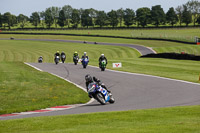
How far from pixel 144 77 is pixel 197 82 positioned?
407 centimetres

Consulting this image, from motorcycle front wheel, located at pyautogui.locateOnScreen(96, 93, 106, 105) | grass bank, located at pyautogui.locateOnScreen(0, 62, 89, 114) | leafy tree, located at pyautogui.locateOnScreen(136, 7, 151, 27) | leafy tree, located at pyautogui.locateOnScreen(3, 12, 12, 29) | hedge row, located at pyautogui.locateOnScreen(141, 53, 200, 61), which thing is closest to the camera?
motorcycle front wheel, located at pyautogui.locateOnScreen(96, 93, 106, 105)

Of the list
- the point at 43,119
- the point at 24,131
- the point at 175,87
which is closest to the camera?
the point at 24,131

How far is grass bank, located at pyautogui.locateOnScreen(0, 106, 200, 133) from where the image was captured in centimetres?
866

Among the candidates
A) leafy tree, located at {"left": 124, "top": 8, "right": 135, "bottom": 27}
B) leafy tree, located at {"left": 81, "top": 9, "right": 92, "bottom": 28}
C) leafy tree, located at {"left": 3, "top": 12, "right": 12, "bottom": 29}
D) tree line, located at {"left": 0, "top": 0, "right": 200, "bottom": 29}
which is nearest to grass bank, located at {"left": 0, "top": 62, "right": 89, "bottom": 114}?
tree line, located at {"left": 0, "top": 0, "right": 200, "bottom": 29}

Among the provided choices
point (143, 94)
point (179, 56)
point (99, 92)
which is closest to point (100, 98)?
point (99, 92)

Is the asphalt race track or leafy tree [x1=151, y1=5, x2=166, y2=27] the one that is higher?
leafy tree [x1=151, y1=5, x2=166, y2=27]

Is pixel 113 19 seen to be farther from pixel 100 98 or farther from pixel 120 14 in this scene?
pixel 100 98

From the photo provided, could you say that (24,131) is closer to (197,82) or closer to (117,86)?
(117,86)

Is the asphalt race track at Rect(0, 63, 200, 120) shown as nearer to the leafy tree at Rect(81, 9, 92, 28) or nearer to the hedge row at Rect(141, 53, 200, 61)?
the hedge row at Rect(141, 53, 200, 61)

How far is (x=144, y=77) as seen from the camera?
23188 millimetres

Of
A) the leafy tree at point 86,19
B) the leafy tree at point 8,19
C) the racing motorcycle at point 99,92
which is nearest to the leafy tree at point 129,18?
the leafy tree at point 86,19

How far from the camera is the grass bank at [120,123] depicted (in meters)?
8.66

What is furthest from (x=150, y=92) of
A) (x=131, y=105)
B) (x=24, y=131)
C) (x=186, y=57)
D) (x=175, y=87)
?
(x=186, y=57)

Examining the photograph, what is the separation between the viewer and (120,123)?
32.1 feet
